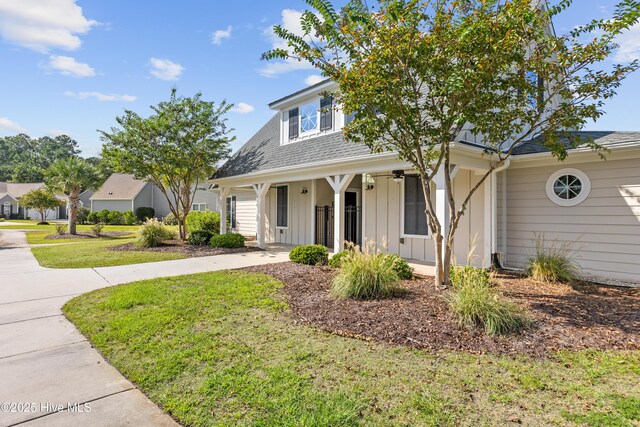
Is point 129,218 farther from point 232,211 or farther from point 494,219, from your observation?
point 494,219

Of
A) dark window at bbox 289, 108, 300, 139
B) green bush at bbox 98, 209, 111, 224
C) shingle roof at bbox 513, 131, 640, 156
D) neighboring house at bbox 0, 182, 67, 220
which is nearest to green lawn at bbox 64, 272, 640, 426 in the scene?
shingle roof at bbox 513, 131, 640, 156

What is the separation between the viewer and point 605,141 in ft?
23.3

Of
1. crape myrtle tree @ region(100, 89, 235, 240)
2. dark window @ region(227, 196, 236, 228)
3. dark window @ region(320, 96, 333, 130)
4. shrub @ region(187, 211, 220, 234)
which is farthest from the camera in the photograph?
dark window @ region(227, 196, 236, 228)

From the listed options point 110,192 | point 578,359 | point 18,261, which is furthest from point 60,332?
point 110,192

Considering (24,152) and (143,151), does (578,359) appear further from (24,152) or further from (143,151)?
(24,152)

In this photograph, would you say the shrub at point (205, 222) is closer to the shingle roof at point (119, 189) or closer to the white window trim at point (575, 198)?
the white window trim at point (575, 198)

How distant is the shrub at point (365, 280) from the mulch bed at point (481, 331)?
18 cm

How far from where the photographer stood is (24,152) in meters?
82.9

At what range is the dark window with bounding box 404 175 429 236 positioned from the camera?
909cm

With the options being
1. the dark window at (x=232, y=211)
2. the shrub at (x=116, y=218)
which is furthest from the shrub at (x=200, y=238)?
the shrub at (x=116, y=218)

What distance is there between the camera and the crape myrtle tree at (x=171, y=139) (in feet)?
41.1

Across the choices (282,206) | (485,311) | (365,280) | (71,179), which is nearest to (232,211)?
(282,206)

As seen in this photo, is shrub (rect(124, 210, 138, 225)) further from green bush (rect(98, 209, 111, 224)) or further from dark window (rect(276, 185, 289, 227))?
→ dark window (rect(276, 185, 289, 227))

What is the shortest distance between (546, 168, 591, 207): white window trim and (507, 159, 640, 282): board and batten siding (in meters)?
0.07
